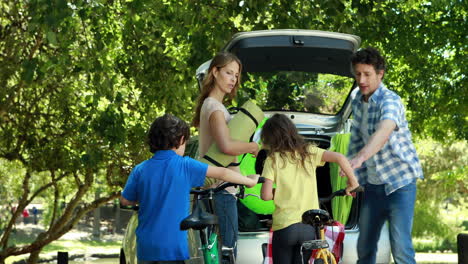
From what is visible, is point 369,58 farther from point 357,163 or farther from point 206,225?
point 206,225

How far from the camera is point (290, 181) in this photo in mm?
5188

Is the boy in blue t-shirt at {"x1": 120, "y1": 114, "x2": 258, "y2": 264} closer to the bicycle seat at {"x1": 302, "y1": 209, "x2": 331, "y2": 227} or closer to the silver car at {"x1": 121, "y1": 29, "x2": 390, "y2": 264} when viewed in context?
the bicycle seat at {"x1": 302, "y1": 209, "x2": 331, "y2": 227}

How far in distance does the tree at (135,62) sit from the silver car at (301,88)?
0.25 metres

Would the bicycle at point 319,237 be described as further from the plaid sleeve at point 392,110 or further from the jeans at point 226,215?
the plaid sleeve at point 392,110

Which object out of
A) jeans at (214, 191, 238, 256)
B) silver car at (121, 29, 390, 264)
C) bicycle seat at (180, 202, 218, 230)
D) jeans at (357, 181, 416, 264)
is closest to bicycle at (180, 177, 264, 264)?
bicycle seat at (180, 202, 218, 230)

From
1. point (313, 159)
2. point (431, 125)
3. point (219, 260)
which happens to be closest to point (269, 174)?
point (313, 159)

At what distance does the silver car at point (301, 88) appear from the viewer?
6551mm

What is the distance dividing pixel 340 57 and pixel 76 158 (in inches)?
489

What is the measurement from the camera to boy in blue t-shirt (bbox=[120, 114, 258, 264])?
4.61 meters

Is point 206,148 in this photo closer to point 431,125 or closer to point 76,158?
point 76,158

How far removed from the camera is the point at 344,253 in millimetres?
6496

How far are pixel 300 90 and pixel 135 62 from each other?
691cm

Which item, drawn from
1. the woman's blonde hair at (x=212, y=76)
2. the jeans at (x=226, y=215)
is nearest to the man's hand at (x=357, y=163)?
the jeans at (x=226, y=215)

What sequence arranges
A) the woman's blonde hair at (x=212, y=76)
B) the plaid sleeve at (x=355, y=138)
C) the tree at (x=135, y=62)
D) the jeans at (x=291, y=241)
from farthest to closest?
the tree at (x=135, y=62) → the plaid sleeve at (x=355, y=138) → the woman's blonde hair at (x=212, y=76) → the jeans at (x=291, y=241)
